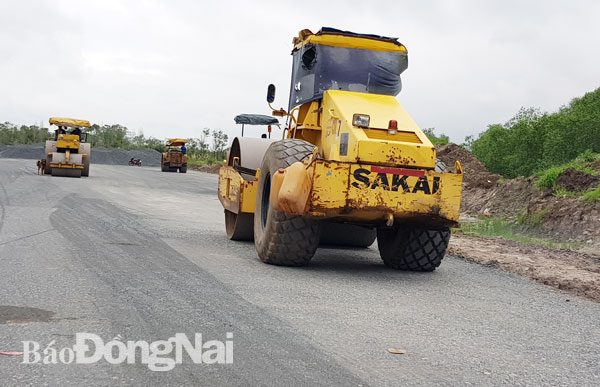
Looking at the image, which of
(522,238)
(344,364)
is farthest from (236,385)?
(522,238)

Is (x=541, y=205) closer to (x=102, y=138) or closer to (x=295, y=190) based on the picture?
(x=295, y=190)

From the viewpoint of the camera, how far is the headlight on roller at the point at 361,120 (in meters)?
8.17

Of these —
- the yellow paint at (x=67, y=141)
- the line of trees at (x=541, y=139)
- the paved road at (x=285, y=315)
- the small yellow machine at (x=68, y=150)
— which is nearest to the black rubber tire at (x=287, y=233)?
the paved road at (x=285, y=315)

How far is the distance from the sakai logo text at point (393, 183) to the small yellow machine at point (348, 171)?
1 centimetres

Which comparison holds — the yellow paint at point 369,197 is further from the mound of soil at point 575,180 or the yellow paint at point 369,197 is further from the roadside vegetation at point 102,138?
the roadside vegetation at point 102,138

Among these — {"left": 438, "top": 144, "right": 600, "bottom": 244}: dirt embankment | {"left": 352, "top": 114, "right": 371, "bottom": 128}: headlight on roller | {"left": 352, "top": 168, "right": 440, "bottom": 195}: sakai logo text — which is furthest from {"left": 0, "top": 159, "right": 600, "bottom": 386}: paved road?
{"left": 438, "top": 144, "right": 600, "bottom": 244}: dirt embankment

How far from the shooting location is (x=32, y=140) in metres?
88.5

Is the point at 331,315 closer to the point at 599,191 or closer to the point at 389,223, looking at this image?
the point at 389,223

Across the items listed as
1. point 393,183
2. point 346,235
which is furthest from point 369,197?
point 346,235

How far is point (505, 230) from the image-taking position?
15773 millimetres

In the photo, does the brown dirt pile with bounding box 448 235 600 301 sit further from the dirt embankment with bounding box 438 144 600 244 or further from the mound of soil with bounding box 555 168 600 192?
the mound of soil with bounding box 555 168 600 192

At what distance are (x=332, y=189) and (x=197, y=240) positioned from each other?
368 centimetres

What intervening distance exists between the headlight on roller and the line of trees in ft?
49.2

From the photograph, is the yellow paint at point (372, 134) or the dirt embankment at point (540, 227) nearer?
the yellow paint at point (372, 134)
